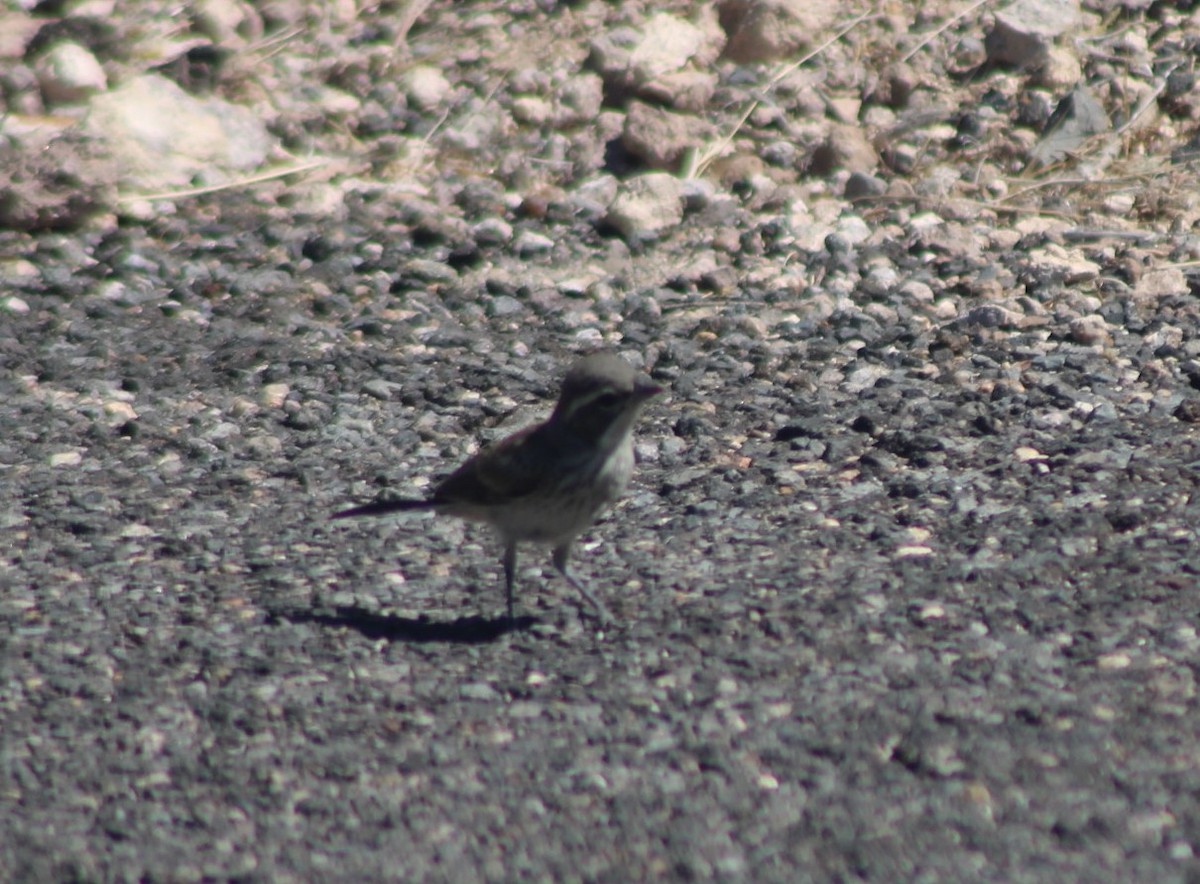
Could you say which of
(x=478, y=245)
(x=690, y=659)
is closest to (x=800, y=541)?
(x=690, y=659)

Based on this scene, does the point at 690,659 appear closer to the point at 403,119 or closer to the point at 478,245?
the point at 478,245

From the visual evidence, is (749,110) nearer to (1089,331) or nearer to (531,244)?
(531,244)

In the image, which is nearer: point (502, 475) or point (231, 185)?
point (502, 475)

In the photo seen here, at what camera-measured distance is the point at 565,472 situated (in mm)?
5230

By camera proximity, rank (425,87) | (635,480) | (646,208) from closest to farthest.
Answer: (635,480) → (646,208) → (425,87)

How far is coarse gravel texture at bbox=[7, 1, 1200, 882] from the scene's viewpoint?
406cm

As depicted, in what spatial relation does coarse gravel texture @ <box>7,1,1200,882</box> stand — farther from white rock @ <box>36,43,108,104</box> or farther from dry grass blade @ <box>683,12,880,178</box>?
white rock @ <box>36,43,108,104</box>

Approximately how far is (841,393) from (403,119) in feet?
12.5

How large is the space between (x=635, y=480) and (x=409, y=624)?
1.54 metres

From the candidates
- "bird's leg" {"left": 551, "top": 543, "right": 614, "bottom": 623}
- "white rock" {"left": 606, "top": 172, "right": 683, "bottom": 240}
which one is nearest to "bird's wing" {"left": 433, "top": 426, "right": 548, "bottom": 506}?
"bird's leg" {"left": 551, "top": 543, "right": 614, "bottom": 623}

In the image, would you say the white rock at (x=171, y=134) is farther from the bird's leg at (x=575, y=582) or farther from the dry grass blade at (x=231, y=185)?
the bird's leg at (x=575, y=582)

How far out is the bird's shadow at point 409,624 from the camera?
16.8 ft

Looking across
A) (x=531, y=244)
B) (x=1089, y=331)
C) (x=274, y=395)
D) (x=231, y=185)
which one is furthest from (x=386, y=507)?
(x=231, y=185)

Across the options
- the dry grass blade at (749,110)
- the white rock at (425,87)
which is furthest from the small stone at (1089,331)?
the white rock at (425,87)
